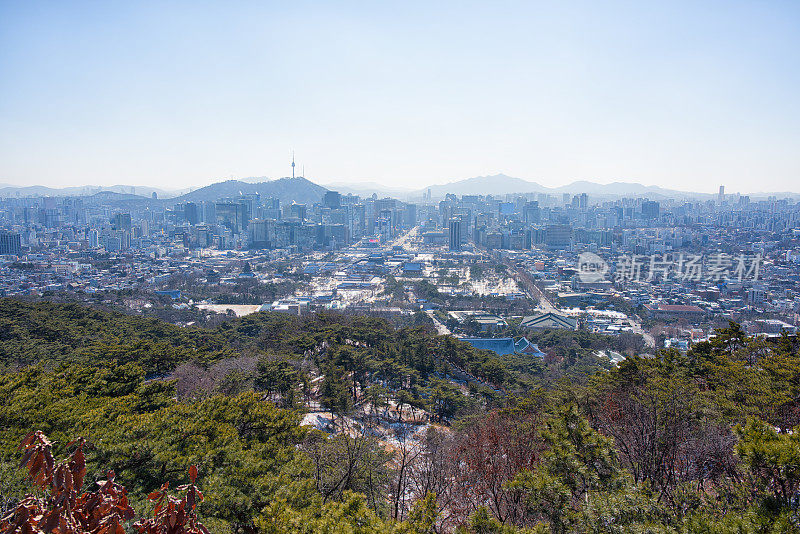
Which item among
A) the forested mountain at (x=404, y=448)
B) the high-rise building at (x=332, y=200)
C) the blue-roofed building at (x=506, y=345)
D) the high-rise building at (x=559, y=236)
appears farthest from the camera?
the high-rise building at (x=332, y=200)

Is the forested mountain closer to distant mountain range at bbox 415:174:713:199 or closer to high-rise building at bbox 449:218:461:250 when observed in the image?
high-rise building at bbox 449:218:461:250

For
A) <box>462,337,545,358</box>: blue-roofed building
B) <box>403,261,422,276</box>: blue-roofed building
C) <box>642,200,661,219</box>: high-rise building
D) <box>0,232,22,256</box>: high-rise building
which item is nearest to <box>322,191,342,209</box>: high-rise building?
<box>403,261,422,276</box>: blue-roofed building

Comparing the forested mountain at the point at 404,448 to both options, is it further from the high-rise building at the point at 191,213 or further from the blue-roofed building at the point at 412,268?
the high-rise building at the point at 191,213

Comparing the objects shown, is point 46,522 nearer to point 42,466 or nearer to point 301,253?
point 42,466

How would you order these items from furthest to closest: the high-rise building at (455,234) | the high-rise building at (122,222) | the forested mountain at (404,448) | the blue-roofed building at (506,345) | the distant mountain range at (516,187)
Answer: the distant mountain range at (516,187)
the high-rise building at (122,222)
the high-rise building at (455,234)
the blue-roofed building at (506,345)
the forested mountain at (404,448)

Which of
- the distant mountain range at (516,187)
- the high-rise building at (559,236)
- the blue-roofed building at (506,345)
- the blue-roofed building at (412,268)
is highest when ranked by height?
the distant mountain range at (516,187)

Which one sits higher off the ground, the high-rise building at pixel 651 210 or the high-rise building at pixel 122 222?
the high-rise building at pixel 651 210

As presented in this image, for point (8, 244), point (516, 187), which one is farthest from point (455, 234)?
point (516, 187)

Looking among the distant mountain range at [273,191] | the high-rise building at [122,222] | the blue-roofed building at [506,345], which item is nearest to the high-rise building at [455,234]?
the blue-roofed building at [506,345]

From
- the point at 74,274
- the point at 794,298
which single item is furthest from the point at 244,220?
the point at 794,298

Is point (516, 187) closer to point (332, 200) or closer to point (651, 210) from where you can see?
point (651, 210)
